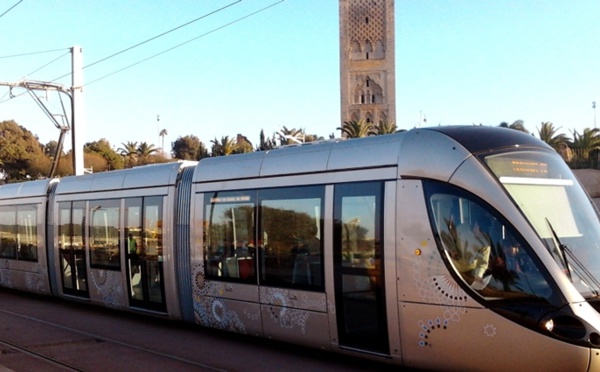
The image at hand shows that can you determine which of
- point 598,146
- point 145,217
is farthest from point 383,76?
point 145,217

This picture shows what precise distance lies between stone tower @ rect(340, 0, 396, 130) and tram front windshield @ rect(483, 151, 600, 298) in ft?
279

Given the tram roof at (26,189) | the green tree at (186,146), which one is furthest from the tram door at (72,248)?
the green tree at (186,146)

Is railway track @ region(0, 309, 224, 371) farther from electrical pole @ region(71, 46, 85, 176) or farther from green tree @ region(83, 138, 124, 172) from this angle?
green tree @ region(83, 138, 124, 172)

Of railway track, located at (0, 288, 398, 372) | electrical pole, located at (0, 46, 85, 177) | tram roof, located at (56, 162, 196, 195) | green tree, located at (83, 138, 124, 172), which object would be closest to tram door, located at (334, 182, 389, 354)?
railway track, located at (0, 288, 398, 372)

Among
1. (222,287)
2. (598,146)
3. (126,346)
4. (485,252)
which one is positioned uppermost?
(598,146)

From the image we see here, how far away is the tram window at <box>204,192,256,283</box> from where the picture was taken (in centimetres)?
1029

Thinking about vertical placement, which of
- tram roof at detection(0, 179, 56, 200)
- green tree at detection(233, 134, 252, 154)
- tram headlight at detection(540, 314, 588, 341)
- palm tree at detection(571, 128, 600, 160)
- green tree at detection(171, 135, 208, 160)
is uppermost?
green tree at detection(171, 135, 208, 160)

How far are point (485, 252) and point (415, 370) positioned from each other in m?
2.11

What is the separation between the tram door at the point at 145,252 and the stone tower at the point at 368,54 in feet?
263

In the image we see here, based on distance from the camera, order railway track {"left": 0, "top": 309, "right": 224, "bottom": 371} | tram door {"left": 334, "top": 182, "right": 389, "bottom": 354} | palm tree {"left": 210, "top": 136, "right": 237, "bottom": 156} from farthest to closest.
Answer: palm tree {"left": 210, "top": 136, "right": 237, "bottom": 156}, railway track {"left": 0, "top": 309, "right": 224, "bottom": 371}, tram door {"left": 334, "top": 182, "right": 389, "bottom": 354}

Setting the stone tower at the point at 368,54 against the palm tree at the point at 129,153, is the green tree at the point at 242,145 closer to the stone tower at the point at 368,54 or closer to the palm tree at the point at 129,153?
the palm tree at the point at 129,153

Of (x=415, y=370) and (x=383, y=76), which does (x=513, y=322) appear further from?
(x=383, y=76)

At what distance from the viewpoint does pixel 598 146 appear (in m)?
34.2

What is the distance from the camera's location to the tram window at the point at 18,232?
17.2 metres
